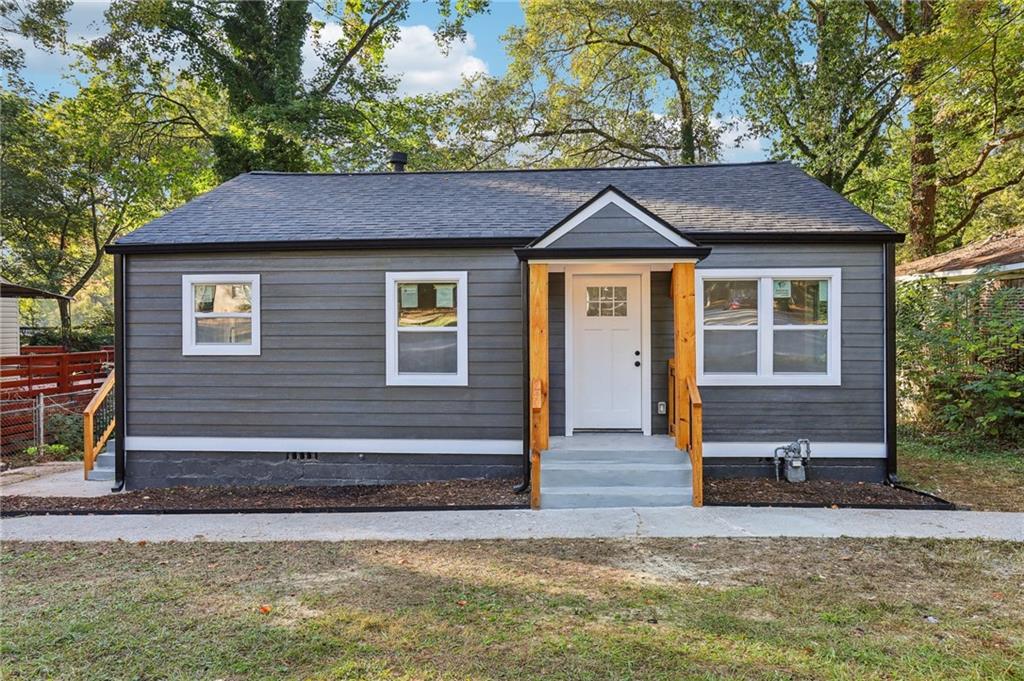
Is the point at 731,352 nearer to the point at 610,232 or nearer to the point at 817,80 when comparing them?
the point at 610,232

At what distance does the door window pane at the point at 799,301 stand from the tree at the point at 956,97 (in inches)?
317

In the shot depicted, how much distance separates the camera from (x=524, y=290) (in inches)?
269

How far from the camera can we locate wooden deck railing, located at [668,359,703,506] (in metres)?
6.22

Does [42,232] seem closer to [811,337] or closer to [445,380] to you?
[445,380]

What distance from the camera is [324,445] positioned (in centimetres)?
739

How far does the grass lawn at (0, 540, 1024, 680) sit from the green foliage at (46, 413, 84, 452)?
6021 millimetres

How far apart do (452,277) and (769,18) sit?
49.1ft

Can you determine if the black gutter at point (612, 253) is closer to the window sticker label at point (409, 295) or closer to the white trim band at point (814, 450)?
the window sticker label at point (409, 295)

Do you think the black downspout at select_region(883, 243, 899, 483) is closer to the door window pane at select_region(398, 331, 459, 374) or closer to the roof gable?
the roof gable

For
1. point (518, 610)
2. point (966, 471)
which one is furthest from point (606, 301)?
point (966, 471)

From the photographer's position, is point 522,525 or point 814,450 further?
point 814,450

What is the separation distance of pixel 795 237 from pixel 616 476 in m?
3.49

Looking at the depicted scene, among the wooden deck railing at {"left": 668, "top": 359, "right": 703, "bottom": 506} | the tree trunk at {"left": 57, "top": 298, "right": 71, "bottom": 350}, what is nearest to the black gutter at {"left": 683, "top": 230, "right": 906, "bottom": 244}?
the wooden deck railing at {"left": 668, "top": 359, "right": 703, "bottom": 506}

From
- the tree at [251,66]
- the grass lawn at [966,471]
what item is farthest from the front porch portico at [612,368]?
the tree at [251,66]
